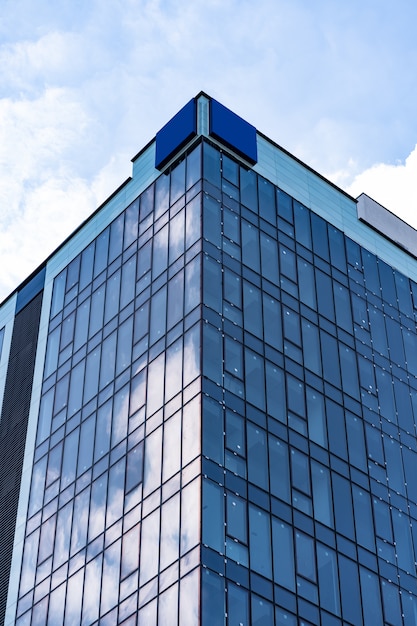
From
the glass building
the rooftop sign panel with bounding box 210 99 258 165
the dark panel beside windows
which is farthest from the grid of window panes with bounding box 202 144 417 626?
the dark panel beside windows

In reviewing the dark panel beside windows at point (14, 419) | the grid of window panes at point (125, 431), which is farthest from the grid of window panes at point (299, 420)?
the dark panel beside windows at point (14, 419)

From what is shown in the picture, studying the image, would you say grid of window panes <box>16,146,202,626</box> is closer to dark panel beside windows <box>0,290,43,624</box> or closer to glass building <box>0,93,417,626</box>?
glass building <box>0,93,417,626</box>

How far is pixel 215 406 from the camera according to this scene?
55688mm

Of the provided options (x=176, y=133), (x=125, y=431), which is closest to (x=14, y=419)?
(x=125, y=431)

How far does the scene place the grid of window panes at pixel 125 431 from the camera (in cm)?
5347

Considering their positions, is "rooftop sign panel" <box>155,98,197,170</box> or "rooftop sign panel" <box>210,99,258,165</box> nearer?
"rooftop sign panel" <box>155,98,197,170</box>

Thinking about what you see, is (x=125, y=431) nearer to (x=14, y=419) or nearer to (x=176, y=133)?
(x=14, y=419)

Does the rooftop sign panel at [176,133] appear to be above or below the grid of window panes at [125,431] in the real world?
above

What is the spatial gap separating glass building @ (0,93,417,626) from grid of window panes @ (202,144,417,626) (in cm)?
10

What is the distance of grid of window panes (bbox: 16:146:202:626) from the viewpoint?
175ft

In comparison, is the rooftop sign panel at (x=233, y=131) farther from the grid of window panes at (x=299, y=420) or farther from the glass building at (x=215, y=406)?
the grid of window panes at (x=299, y=420)

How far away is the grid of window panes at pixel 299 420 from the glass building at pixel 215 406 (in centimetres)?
10

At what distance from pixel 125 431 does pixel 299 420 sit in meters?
8.54

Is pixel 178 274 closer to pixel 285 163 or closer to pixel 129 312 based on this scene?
pixel 129 312
